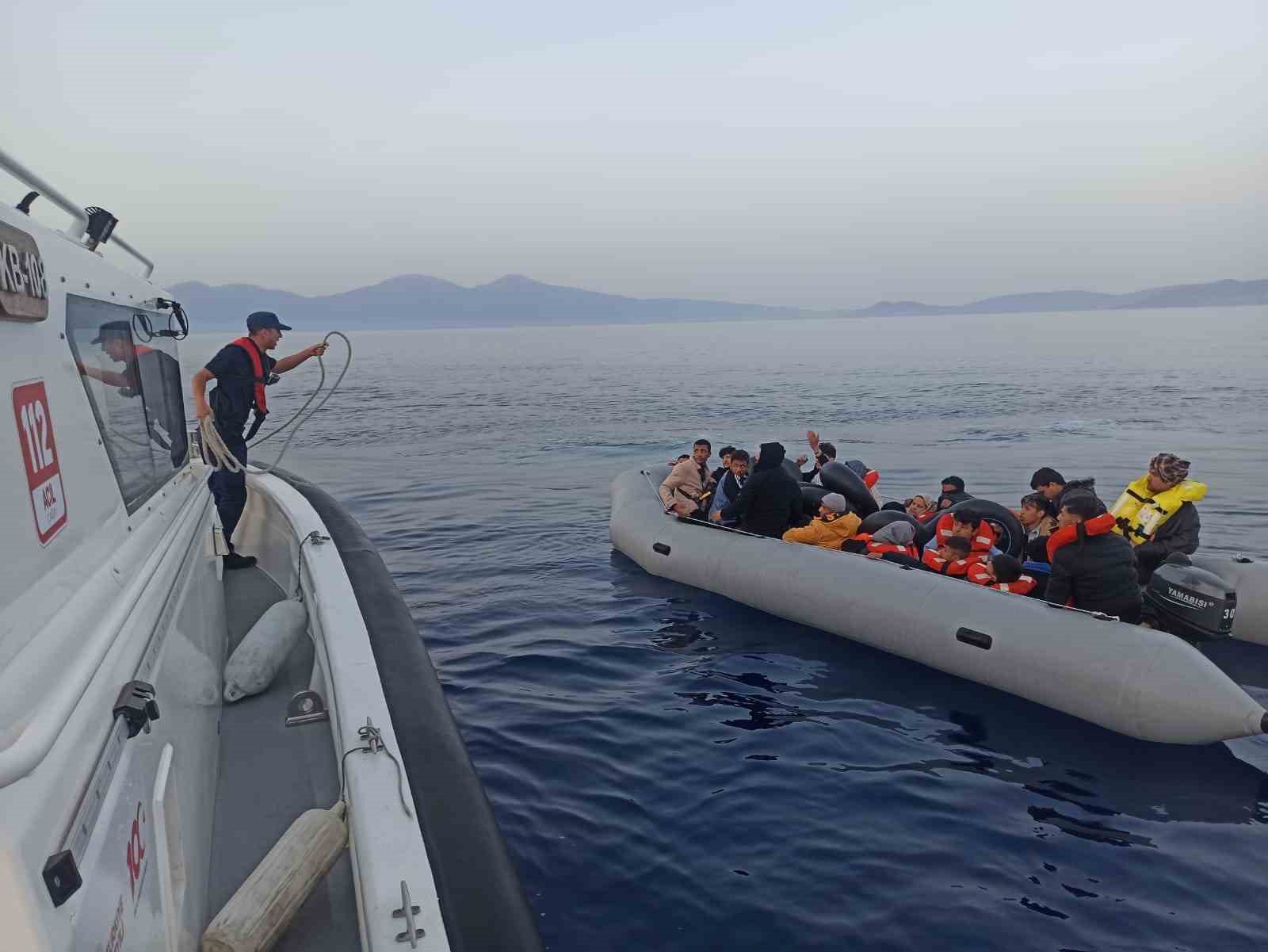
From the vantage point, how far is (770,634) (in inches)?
313

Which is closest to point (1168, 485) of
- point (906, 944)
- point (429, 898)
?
point (906, 944)

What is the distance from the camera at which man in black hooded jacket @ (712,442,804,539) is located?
28.8 ft

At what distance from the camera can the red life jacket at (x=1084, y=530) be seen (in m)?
5.97

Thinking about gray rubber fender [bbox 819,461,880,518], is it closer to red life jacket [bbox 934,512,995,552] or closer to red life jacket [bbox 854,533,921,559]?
red life jacket [bbox 854,533,921,559]

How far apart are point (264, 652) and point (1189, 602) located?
20.9ft

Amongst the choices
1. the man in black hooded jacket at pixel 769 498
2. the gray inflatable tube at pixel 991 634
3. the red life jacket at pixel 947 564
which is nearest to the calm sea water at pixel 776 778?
the gray inflatable tube at pixel 991 634

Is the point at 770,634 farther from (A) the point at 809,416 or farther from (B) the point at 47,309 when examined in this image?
(A) the point at 809,416

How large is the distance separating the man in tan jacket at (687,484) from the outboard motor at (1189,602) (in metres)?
4.85

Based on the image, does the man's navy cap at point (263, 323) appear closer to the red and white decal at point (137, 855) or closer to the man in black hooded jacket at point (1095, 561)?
the red and white decal at point (137, 855)

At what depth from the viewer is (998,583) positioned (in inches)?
275

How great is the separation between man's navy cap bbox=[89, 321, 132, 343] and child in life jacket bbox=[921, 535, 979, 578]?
6261 mm

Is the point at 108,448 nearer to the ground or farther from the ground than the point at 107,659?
farther from the ground

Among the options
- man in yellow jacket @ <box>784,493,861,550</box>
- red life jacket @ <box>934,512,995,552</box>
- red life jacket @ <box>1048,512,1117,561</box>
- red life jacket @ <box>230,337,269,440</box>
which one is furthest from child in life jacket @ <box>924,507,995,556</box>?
red life jacket @ <box>230,337,269,440</box>

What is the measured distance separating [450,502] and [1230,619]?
10.9 meters
